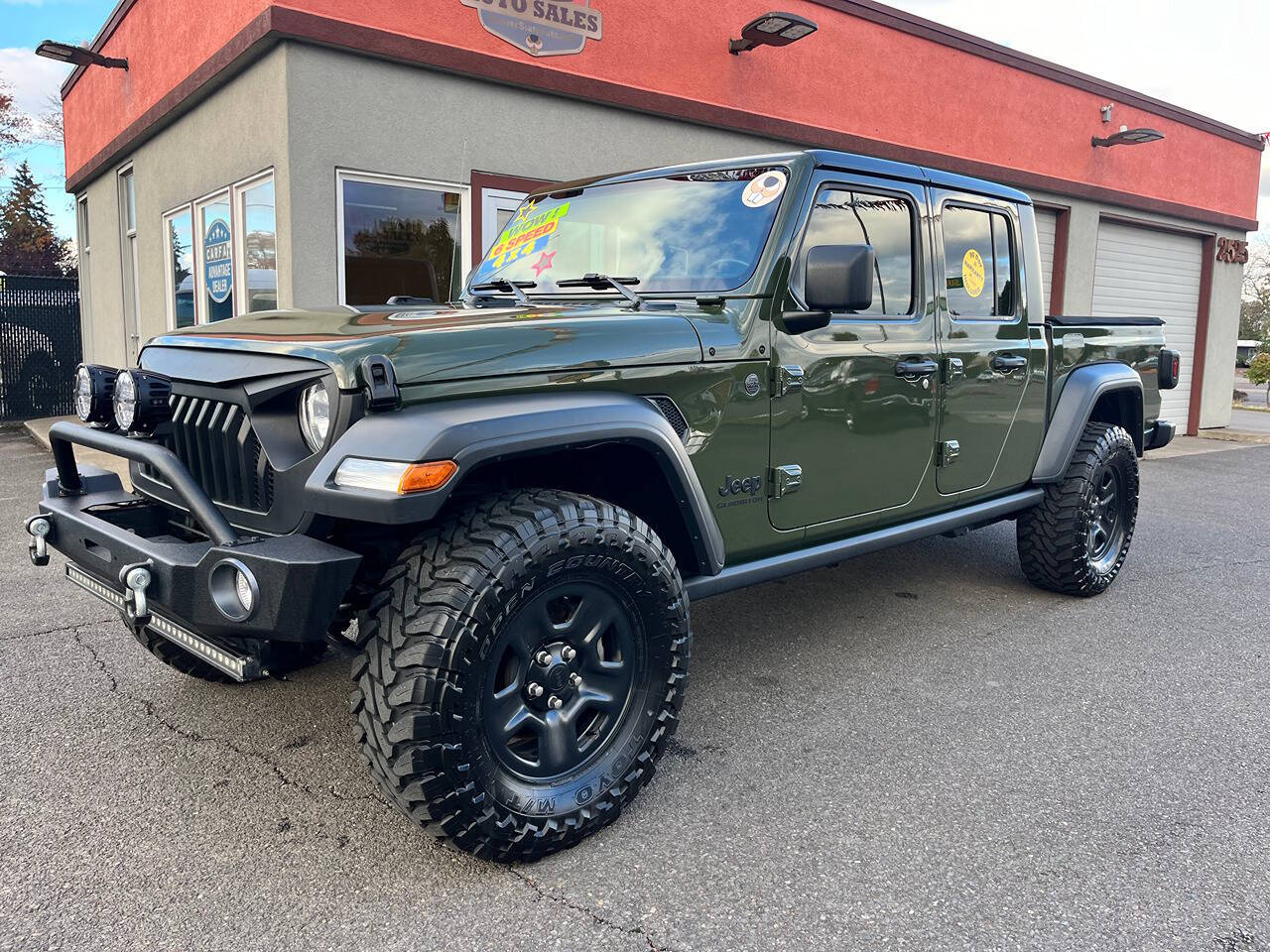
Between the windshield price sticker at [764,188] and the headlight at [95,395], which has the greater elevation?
the windshield price sticker at [764,188]

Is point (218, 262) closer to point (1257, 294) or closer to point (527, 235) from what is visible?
point (527, 235)

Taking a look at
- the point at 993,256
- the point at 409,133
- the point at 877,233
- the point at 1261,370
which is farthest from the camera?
the point at 1261,370

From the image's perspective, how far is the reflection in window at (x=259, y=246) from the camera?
7.05m

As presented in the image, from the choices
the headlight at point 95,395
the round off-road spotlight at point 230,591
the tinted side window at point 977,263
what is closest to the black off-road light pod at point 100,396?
the headlight at point 95,395

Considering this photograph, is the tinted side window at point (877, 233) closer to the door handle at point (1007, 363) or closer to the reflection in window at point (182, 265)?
the door handle at point (1007, 363)

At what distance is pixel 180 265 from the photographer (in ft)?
30.6

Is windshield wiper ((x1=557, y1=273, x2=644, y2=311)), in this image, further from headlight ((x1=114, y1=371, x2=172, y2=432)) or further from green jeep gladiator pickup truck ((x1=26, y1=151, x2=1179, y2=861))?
headlight ((x1=114, y1=371, x2=172, y2=432))

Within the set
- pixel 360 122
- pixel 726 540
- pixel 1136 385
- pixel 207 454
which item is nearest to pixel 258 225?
pixel 360 122

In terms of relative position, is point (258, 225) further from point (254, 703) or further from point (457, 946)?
point (457, 946)

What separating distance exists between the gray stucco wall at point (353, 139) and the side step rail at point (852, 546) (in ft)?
13.3

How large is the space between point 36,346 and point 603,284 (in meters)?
12.7

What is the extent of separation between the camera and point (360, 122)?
666cm

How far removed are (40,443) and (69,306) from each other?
4145mm

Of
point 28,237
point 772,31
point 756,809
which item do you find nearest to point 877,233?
point 756,809
